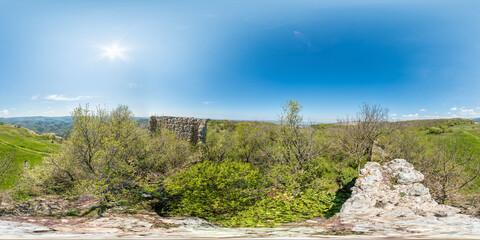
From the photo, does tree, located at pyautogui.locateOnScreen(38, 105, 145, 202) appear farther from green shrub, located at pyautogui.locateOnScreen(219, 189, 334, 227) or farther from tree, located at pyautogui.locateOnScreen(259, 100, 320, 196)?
tree, located at pyautogui.locateOnScreen(259, 100, 320, 196)

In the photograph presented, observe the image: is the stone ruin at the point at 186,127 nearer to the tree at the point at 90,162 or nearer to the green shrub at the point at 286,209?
the tree at the point at 90,162

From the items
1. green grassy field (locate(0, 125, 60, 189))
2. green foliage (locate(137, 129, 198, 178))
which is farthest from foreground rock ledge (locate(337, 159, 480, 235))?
green grassy field (locate(0, 125, 60, 189))

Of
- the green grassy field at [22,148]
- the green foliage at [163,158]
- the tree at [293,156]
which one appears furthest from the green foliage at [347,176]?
the green grassy field at [22,148]

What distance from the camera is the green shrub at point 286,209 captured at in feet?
22.8

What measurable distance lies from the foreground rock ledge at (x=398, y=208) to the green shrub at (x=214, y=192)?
15.5 ft

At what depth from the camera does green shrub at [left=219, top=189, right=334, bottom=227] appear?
6.94 meters

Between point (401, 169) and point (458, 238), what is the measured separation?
6271 millimetres

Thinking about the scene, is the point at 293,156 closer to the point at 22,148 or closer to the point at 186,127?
the point at 186,127

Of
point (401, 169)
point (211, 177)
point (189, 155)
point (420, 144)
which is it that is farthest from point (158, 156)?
point (420, 144)

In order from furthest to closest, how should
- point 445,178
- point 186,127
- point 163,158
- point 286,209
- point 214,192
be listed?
point 186,127 → point 163,158 → point 214,192 → point 445,178 → point 286,209

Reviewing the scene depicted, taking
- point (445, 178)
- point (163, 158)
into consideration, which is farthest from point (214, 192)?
point (445, 178)

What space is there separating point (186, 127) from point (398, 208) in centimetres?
1923

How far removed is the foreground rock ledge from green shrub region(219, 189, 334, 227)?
1741 millimetres

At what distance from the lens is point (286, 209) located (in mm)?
8125
